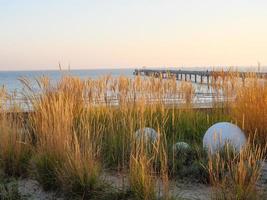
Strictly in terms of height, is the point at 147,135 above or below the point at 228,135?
above

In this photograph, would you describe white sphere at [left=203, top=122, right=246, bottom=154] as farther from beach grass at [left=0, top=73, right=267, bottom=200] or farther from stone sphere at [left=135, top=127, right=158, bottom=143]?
stone sphere at [left=135, top=127, right=158, bottom=143]

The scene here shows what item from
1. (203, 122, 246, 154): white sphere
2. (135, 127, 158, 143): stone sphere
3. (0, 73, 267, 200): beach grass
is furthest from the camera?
(203, 122, 246, 154): white sphere

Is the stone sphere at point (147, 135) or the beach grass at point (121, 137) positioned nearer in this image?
the beach grass at point (121, 137)

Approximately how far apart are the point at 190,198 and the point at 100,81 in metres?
3.82

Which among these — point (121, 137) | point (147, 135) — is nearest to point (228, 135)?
point (147, 135)

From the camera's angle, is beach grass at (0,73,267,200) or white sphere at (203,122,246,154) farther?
white sphere at (203,122,246,154)

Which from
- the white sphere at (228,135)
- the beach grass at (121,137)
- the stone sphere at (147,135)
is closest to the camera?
the beach grass at (121,137)

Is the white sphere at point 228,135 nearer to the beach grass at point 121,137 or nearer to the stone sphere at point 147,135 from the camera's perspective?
the beach grass at point 121,137

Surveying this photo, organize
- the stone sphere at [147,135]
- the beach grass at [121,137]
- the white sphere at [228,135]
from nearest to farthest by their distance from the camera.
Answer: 1. the beach grass at [121,137]
2. the stone sphere at [147,135]
3. the white sphere at [228,135]

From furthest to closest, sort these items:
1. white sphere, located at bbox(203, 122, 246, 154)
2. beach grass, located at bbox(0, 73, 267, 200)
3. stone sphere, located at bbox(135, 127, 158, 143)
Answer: white sphere, located at bbox(203, 122, 246, 154) < stone sphere, located at bbox(135, 127, 158, 143) < beach grass, located at bbox(0, 73, 267, 200)

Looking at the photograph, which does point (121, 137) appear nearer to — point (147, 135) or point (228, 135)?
point (147, 135)

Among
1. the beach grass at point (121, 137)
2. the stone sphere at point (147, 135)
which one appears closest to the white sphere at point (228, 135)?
the beach grass at point (121, 137)

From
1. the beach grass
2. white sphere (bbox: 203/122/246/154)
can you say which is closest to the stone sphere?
the beach grass

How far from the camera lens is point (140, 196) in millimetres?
3650
